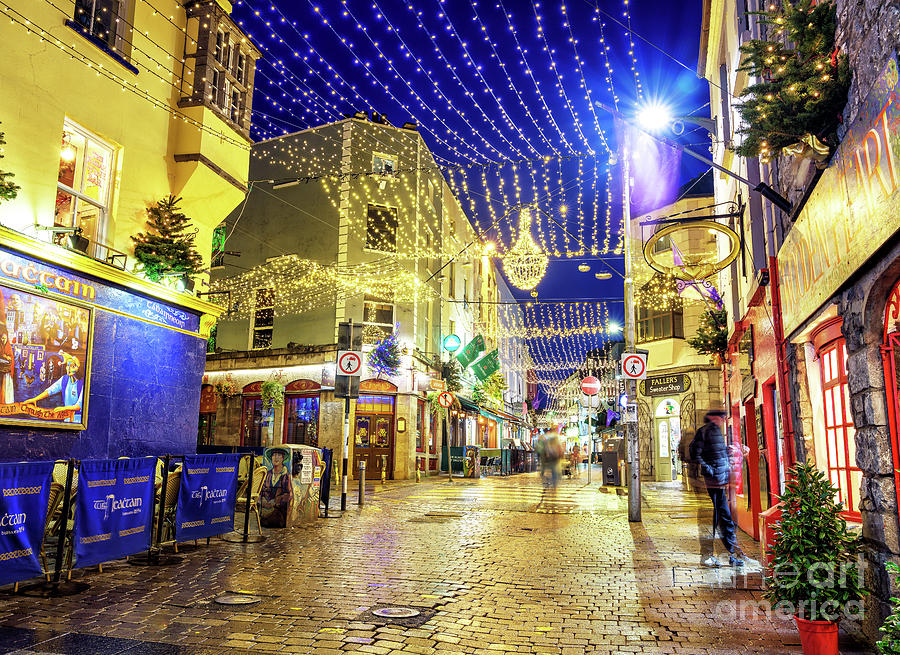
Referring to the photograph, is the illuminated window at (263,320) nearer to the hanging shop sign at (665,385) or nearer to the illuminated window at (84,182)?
the illuminated window at (84,182)

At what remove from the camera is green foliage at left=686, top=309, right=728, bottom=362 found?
16172mm

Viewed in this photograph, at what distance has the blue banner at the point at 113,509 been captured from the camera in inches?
278

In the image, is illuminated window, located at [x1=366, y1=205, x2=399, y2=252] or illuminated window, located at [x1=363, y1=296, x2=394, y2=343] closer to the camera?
illuminated window, located at [x1=363, y1=296, x2=394, y2=343]

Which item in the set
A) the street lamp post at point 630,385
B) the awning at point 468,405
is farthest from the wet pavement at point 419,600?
the awning at point 468,405

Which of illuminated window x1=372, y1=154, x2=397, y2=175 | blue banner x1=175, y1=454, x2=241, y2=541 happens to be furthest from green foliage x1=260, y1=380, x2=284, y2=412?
blue banner x1=175, y1=454, x2=241, y2=541

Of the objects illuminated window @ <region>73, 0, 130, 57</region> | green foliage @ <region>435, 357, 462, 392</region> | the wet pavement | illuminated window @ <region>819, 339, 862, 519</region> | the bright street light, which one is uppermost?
illuminated window @ <region>73, 0, 130, 57</region>

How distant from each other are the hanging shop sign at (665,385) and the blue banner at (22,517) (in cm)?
2415

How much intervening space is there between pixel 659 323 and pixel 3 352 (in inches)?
967

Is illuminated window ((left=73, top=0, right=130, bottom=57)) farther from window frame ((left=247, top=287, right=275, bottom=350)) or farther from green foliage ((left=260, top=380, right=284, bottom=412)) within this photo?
window frame ((left=247, top=287, right=275, bottom=350))

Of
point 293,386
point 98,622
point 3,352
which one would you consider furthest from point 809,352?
point 293,386

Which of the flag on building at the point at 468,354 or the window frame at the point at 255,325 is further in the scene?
the flag on building at the point at 468,354

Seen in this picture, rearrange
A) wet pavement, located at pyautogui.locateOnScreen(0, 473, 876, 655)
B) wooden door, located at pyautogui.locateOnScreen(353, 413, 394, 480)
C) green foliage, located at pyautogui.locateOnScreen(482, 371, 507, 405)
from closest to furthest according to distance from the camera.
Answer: wet pavement, located at pyautogui.locateOnScreen(0, 473, 876, 655) < wooden door, located at pyautogui.locateOnScreen(353, 413, 394, 480) < green foliage, located at pyautogui.locateOnScreen(482, 371, 507, 405)

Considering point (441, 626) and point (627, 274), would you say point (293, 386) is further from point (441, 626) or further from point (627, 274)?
point (441, 626)

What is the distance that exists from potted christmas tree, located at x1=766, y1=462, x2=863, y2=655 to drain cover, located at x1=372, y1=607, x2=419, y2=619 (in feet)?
9.56
